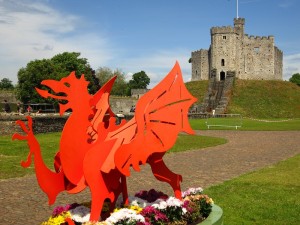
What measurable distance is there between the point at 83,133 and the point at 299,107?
5603cm

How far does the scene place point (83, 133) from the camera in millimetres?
5914

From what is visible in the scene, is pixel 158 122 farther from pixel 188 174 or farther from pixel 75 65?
pixel 75 65

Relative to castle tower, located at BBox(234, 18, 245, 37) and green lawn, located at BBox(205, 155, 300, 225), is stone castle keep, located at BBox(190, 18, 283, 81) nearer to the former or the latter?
castle tower, located at BBox(234, 18, 245, 37)

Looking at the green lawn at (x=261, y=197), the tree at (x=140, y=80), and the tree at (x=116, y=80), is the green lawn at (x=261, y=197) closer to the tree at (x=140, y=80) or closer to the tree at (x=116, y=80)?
the tree at (x=116, y=80)

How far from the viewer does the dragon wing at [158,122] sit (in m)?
5.73

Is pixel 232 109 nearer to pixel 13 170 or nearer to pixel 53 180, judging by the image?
pixel 13 170

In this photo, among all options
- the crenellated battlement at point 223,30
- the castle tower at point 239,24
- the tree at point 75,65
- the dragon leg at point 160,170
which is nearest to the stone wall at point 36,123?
the dragon leg at point 160,170

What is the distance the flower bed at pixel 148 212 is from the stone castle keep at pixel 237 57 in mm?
60336

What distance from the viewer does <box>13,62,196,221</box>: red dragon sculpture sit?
5.61 metres

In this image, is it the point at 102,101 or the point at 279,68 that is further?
the point at 279,68

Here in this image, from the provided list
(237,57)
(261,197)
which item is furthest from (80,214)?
(237,57)

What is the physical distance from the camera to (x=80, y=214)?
19.6 feet

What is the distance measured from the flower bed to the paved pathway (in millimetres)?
1937

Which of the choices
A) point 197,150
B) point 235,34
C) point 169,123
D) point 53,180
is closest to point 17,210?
point 53,180
